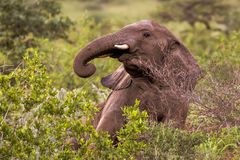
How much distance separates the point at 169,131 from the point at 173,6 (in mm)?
23150

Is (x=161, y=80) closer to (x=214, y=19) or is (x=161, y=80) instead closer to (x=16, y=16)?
(x=16, y=16)

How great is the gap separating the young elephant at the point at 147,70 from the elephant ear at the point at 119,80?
0.05ft

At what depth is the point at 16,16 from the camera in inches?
630

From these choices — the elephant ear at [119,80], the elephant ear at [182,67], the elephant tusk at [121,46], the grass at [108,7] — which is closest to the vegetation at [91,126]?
the elephant ear at [182,67]

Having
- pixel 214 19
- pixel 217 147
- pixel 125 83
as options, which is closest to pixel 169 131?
pixel 217 147

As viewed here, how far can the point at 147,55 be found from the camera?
28.7 feet

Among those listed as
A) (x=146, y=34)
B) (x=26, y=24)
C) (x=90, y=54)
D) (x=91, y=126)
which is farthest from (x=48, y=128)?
(x=26, y=24)

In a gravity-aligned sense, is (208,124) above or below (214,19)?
above

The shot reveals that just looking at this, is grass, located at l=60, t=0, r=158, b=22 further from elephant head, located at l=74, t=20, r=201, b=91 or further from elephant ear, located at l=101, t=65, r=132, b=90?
elephant head, located at l=74, t=20, r=201, b=91

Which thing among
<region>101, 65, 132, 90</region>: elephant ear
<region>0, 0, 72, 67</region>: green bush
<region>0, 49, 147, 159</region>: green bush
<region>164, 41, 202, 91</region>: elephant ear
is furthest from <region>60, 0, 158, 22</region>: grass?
<region>0, 49, 147, 159</region>: green bush

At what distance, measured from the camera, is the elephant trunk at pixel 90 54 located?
27.8ft

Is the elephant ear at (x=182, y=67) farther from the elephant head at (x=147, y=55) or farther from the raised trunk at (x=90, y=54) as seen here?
the raised trunk at (x=90, y=54)

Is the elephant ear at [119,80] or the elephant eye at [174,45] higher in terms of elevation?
the elephant eye at [174,45]

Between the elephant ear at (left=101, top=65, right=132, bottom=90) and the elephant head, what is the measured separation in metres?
0.03
